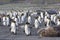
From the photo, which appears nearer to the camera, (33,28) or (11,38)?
(11,38)

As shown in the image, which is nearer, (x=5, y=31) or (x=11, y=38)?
(x=11, y=38)

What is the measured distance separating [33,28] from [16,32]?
2436 mm

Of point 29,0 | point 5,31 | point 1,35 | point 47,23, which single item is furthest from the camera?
point 29,0

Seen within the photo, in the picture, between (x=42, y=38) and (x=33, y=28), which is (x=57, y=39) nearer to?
(x=42, y=38)

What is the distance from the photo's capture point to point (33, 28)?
913 inches

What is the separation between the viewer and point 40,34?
1997cm

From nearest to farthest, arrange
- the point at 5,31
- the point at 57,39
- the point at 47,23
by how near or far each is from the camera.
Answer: the point at 57,39, the point at 5,31, the point at 47,23

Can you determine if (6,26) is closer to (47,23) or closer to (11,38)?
(47,23)

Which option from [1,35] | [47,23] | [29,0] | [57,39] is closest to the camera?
[57,39]

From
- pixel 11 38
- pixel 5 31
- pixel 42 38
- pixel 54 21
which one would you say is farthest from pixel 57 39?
pixel 54 21

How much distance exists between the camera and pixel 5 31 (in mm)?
21984

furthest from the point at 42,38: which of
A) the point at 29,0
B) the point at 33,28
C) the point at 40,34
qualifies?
the point at 29,0

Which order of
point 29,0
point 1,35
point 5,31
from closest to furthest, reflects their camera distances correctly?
point 1,35 → point 5,31 → point 29,0

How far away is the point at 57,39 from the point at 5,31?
4.39m
